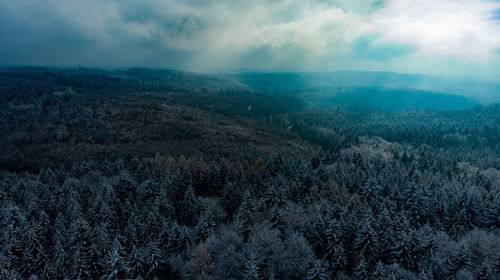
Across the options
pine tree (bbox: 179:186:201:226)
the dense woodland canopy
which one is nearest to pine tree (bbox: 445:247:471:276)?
the dense woodland canopy

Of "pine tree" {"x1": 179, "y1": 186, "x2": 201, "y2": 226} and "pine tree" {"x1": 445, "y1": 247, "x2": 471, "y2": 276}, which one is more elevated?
"pine tree" {"x1": 445, "y1": 247, "x2": 471, "y2": 276}

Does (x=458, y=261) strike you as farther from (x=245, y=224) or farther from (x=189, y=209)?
(x=189, y=209)

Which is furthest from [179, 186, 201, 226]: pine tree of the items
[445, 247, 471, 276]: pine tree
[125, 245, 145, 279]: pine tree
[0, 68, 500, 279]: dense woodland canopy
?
[445, 247, 471, 276]: pine tree

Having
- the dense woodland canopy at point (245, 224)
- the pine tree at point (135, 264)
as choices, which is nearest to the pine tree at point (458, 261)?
the dense woodland canopy at point (245, 224)

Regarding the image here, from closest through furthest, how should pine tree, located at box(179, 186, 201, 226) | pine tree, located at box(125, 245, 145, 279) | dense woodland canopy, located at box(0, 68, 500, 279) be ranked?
1. pine tree, located at box(125, 245, 145, 279)
2. dense woodland canopy, located at box(0, 68, 500, 279)
3. pine tree, located at box(179, 186, 201, 226)

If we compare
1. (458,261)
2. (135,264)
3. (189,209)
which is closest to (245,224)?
(189,209)

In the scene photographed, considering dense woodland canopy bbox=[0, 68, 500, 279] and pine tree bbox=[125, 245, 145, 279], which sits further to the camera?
dense woodland canopy bbox=[0, 68, 500, 279]

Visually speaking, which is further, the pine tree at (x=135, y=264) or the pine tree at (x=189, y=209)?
the pine tree at (x=189, y=209)

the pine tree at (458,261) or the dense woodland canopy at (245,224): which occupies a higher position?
the pine tree at (458,261)

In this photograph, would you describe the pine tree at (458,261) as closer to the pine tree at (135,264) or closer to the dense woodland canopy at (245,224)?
the dense woodland canopy at (245,224)

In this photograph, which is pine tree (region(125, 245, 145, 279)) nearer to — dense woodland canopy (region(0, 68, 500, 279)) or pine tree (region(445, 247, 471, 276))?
dense woodland canopy (region(0, 68, 500, 279))

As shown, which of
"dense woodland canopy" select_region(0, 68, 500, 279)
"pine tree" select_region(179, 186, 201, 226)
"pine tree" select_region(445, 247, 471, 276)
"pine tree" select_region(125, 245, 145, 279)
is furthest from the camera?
"pine tree" select_region(179, 186, 201, 226)

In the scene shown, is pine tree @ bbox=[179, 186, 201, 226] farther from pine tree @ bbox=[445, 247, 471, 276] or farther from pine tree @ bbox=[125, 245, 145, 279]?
pine tree @ bbox=[445, 247, 471, 276]
